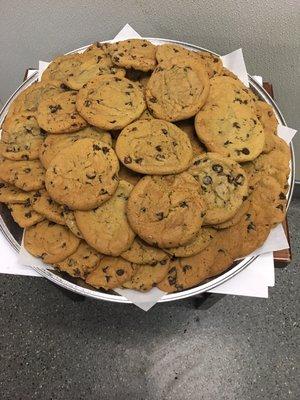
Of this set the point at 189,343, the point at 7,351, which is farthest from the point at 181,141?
the point at 7,351

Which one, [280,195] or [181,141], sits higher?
[181,141]

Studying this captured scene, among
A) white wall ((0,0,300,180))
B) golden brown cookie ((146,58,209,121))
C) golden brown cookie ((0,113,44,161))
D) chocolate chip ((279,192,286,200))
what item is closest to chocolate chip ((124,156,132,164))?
golden brown cookie ((146,58,209,121))

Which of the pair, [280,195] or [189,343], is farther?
[189,343]

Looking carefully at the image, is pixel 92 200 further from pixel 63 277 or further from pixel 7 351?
pixel 7 351

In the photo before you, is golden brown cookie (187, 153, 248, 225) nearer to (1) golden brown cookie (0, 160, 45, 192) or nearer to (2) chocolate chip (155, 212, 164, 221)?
(2) chocolate chip (155, 212, 164, 221)

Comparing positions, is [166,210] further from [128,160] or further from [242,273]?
[242,273]

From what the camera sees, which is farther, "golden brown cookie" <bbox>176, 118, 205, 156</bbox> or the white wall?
the white wall

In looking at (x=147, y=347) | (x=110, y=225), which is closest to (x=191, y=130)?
(x=110, y=225)
